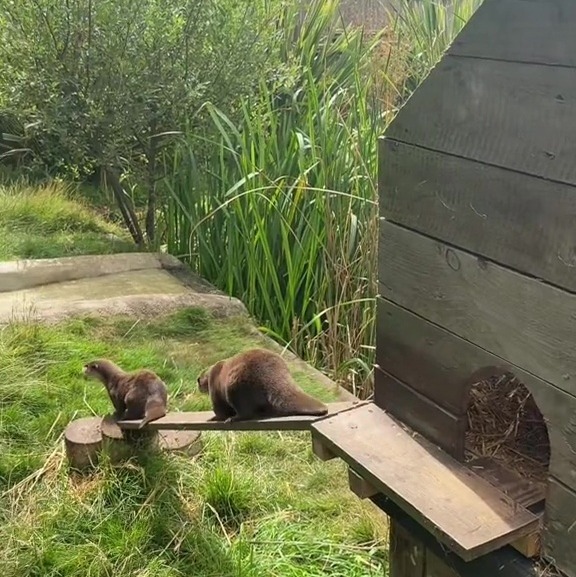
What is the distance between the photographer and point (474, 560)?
1.99 m

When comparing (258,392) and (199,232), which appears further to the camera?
(199,232)

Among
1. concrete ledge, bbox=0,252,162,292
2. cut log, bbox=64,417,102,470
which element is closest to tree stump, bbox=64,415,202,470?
cut log, bbox=64,417,102,470

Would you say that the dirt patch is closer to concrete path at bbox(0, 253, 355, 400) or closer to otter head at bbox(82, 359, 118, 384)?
otter head at bbox(82, 359, 118, 384)

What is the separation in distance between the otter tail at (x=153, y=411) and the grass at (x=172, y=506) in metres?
0.23

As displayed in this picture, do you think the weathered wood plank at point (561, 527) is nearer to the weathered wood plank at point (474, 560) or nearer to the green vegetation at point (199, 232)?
the weathered wood plank at point (474, 560)

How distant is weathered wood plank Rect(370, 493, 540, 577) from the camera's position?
1.88 metres

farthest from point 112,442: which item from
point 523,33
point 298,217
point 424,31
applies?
point 424,31

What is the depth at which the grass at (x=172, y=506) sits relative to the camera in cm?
296

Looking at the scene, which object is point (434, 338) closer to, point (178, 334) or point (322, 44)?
point (178, 334)

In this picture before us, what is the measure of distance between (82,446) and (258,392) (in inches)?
39.9

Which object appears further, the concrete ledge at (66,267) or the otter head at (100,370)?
the concrete ledge at (66,267)

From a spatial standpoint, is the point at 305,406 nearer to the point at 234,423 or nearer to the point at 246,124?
the point at 234,423

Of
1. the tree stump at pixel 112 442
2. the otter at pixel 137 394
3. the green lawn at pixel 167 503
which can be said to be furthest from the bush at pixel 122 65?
the tree stump at pixel 112 442

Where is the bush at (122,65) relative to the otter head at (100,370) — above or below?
above
